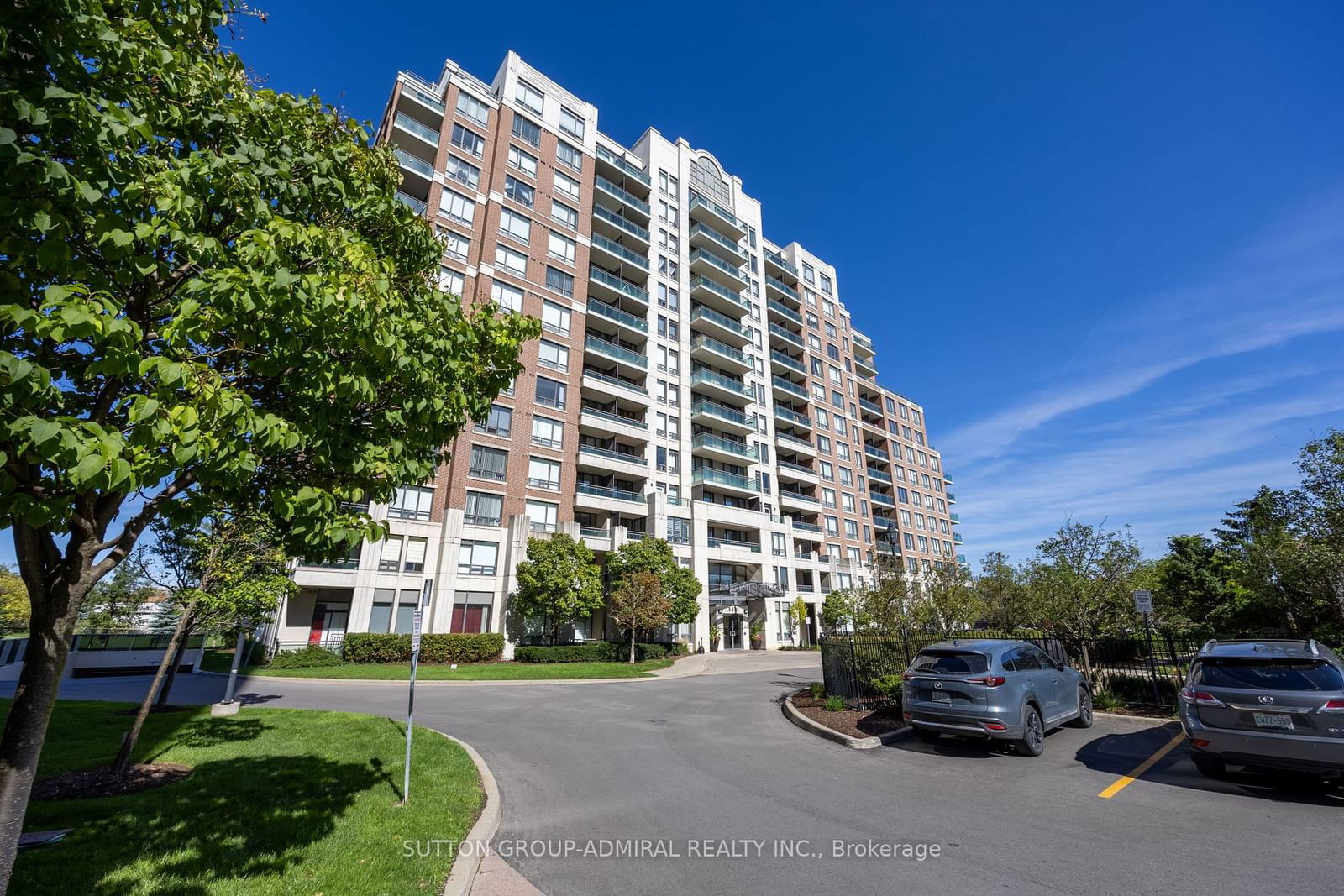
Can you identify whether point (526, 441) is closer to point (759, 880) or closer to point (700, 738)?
point (700, 738)

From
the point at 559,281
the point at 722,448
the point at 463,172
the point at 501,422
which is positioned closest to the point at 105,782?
the point at 501,422

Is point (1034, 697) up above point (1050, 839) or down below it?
above

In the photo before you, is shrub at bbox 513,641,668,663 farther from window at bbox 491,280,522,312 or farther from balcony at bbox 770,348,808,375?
balcony at bbox 770,348,808,375

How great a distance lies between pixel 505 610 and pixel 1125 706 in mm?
26955

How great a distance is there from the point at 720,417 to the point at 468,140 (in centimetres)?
2597

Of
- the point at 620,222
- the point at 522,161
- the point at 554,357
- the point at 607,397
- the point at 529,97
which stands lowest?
the point at 607,397

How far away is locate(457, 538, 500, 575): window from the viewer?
31.1 m

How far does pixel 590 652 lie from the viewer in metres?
29.9

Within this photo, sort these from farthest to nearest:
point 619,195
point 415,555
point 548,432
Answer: point 619,195 < point 548,432 < point 415,555

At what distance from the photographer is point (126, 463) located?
2.83 m

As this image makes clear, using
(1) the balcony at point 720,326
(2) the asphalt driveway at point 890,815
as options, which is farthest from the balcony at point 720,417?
(2) the asphalt driveway at point 890,815

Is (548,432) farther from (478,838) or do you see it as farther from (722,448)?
(478,838)

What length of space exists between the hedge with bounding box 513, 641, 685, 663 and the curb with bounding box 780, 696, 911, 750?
60.9 feet

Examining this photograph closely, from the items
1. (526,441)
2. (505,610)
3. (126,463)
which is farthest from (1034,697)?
(526,441)
